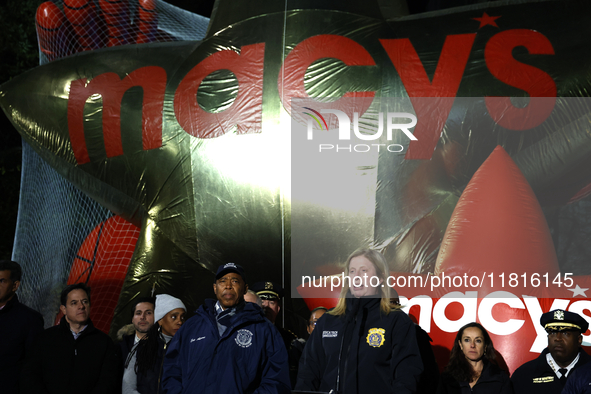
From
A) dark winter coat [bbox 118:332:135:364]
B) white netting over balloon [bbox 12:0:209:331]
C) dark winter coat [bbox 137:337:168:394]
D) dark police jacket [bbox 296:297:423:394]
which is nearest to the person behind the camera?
dark police jacket [bbox 296:297:423:394]

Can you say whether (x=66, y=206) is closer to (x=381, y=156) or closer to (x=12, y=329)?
(x=12, y=329)

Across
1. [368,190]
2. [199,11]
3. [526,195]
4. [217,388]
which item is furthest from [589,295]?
[199,11]

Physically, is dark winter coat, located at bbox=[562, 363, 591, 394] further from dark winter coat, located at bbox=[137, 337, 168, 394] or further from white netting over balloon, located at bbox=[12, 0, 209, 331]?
white netting over balloon, located at bbox=[12, 0, 209, 331]

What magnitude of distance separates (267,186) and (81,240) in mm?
2528

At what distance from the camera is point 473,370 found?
11.9 ft

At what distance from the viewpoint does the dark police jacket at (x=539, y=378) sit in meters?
3.57

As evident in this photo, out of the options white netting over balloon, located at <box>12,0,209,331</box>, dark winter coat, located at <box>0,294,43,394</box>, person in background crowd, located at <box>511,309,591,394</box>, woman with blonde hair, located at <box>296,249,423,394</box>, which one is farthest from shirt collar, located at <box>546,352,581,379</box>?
white netting over balloon, located at <box>12,0,209,331</box>

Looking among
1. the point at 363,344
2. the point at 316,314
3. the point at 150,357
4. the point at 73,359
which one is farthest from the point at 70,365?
the point at 316,314

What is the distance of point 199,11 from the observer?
12305 mm

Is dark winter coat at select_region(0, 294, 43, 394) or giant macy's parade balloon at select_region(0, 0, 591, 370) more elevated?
giant macy's parade balloon at select_region(0, 0, 591, 370)

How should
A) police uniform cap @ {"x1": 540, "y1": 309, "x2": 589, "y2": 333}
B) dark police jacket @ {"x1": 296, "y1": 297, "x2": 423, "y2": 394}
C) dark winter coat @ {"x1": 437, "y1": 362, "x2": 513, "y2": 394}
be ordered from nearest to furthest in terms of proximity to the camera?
dark police jacket @ {"x1": 296, "y1": 297, "x2": 423, "y2": 394} < dark winter coat @ {"x1": 437, "y1": 362, "x2": 513, "y2": 394} < police uniform cap @ {"x1": 540, "y1": 309, "x2": 589, "y2": 333}

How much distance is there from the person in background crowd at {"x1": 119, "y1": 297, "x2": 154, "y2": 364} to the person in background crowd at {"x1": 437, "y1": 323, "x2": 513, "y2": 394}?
1830 millimetres

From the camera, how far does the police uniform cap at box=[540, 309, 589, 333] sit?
361cm

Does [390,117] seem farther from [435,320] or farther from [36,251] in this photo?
[36,251]
